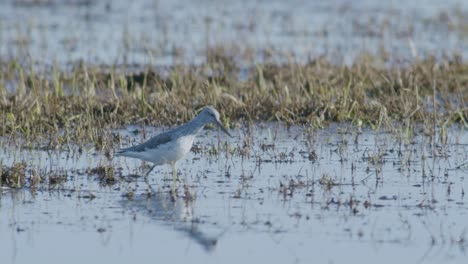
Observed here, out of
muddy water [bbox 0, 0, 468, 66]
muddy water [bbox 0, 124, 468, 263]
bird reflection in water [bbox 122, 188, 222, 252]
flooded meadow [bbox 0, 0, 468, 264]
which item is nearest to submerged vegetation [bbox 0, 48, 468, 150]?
flooded meadow [bbox 0, 0, 468, 264]

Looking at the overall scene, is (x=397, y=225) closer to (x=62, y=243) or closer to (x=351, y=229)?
(x=351, y=229)

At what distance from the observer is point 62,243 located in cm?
731

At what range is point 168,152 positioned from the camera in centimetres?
917

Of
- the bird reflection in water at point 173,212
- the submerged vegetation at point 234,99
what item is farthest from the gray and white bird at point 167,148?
the submerged vegetation at point 234,99

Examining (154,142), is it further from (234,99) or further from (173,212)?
(234,99)

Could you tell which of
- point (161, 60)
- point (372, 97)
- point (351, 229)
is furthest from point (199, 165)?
point (161, 60)

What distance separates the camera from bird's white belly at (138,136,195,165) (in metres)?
9.17

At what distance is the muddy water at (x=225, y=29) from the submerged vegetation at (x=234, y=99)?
1.09 meters

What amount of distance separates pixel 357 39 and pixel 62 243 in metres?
12.0

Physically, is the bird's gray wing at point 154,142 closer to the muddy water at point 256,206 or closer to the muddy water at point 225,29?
the muddy water at point 256,206

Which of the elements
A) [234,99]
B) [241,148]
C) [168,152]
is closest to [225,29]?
[234,99]

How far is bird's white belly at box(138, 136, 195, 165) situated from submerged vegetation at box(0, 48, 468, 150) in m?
1.21

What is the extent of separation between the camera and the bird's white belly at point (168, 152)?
30.1 ft

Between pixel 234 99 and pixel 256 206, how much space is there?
3.88 meters
